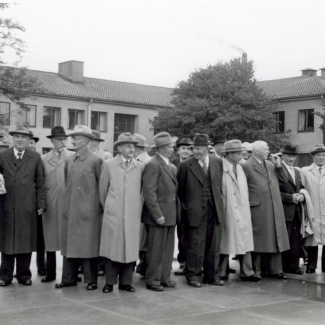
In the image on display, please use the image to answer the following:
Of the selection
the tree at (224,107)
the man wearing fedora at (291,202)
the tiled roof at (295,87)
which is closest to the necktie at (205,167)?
the man wearing fedora at (291,202)

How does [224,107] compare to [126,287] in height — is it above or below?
above

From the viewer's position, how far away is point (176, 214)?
8094mm

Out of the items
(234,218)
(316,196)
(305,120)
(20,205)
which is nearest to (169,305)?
(234,218)

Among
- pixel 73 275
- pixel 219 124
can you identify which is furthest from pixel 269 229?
pixel 219 124

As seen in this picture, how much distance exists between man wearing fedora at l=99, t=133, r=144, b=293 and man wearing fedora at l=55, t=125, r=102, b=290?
14 centimetres

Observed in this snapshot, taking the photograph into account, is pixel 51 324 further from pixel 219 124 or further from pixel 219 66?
pixel 219 66

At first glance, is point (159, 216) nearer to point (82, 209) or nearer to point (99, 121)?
point (82, 209)

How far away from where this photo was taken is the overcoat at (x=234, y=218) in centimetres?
847

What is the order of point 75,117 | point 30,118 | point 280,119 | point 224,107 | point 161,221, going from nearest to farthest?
point 161,221 → point 224,107 → point 30,118 → point 75,117 → point 280,119

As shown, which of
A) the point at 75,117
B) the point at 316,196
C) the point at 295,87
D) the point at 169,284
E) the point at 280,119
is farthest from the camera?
the point at 295,87

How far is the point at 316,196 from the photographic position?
945cm

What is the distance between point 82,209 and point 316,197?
12.5ft

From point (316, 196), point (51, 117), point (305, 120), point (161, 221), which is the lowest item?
point (161, 221)

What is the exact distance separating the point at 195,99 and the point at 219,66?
12.6ft
